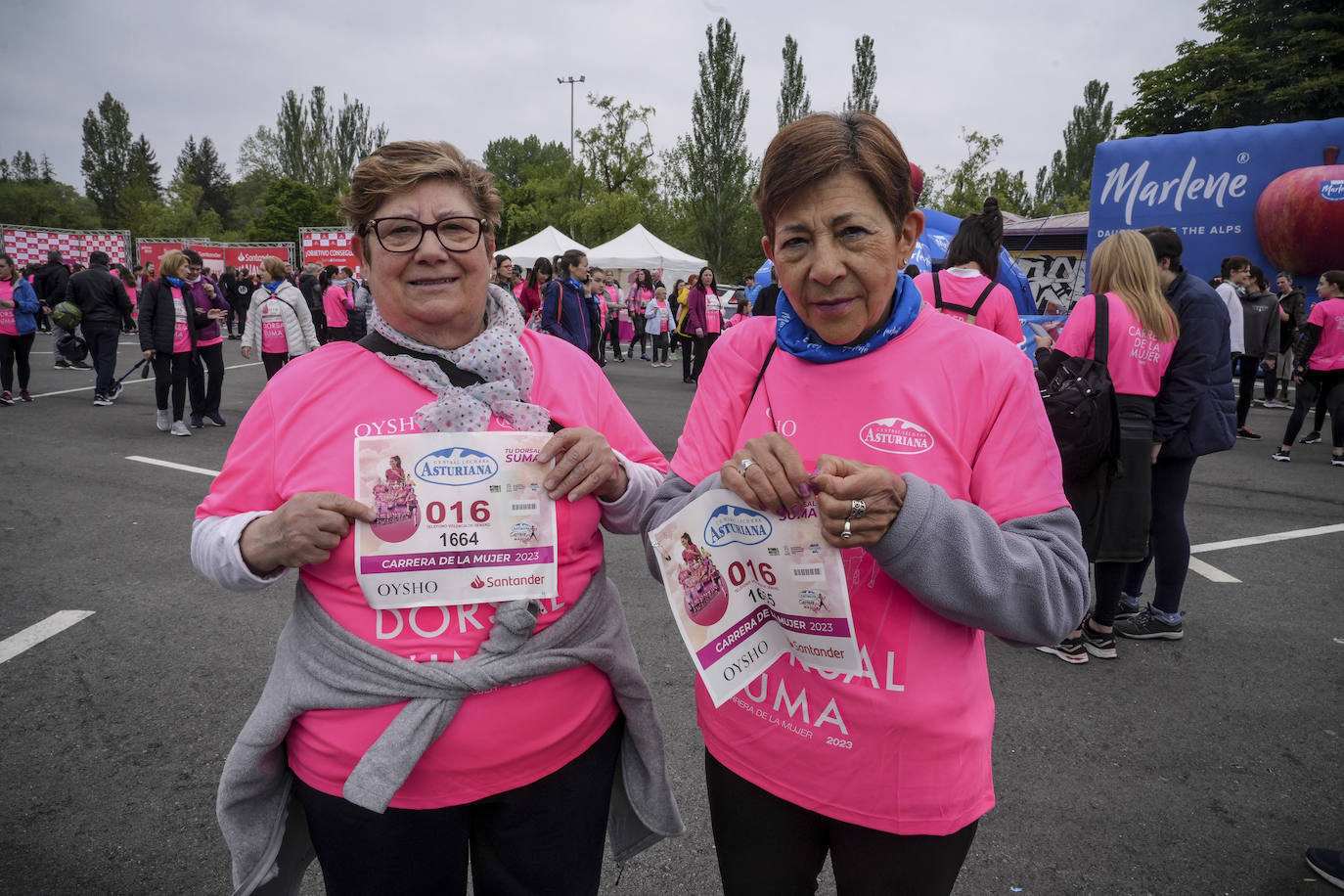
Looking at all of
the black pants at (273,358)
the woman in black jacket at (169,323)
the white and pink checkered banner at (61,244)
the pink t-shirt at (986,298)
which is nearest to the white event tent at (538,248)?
the black pants at (273,358)

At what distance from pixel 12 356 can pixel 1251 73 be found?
3516 centimetres

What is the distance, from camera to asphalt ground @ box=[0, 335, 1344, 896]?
2391 mm

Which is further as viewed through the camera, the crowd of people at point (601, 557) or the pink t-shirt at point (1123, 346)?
the pink t-shirt at point (1123, 346)

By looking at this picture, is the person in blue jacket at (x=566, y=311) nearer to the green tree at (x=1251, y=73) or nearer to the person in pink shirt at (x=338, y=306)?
the person in pink shirt at (x=338, y=306)

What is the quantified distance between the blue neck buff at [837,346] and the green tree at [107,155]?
7998 centimetres

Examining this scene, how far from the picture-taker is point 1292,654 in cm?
388

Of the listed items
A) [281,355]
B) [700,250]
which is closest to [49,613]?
[281,355]

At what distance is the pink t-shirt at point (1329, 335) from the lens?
7910mm

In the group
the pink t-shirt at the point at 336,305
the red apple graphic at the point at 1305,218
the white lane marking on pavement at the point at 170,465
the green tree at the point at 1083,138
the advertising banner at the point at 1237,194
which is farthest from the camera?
the green tree at the point at 1083,138

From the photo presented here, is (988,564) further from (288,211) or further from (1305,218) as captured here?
(288,211)

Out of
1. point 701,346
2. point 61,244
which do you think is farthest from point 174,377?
point 61,244

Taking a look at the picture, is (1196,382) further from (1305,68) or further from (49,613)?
(1305,68)

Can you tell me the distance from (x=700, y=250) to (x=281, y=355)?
3460 centimetres

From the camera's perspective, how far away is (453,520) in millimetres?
1419
